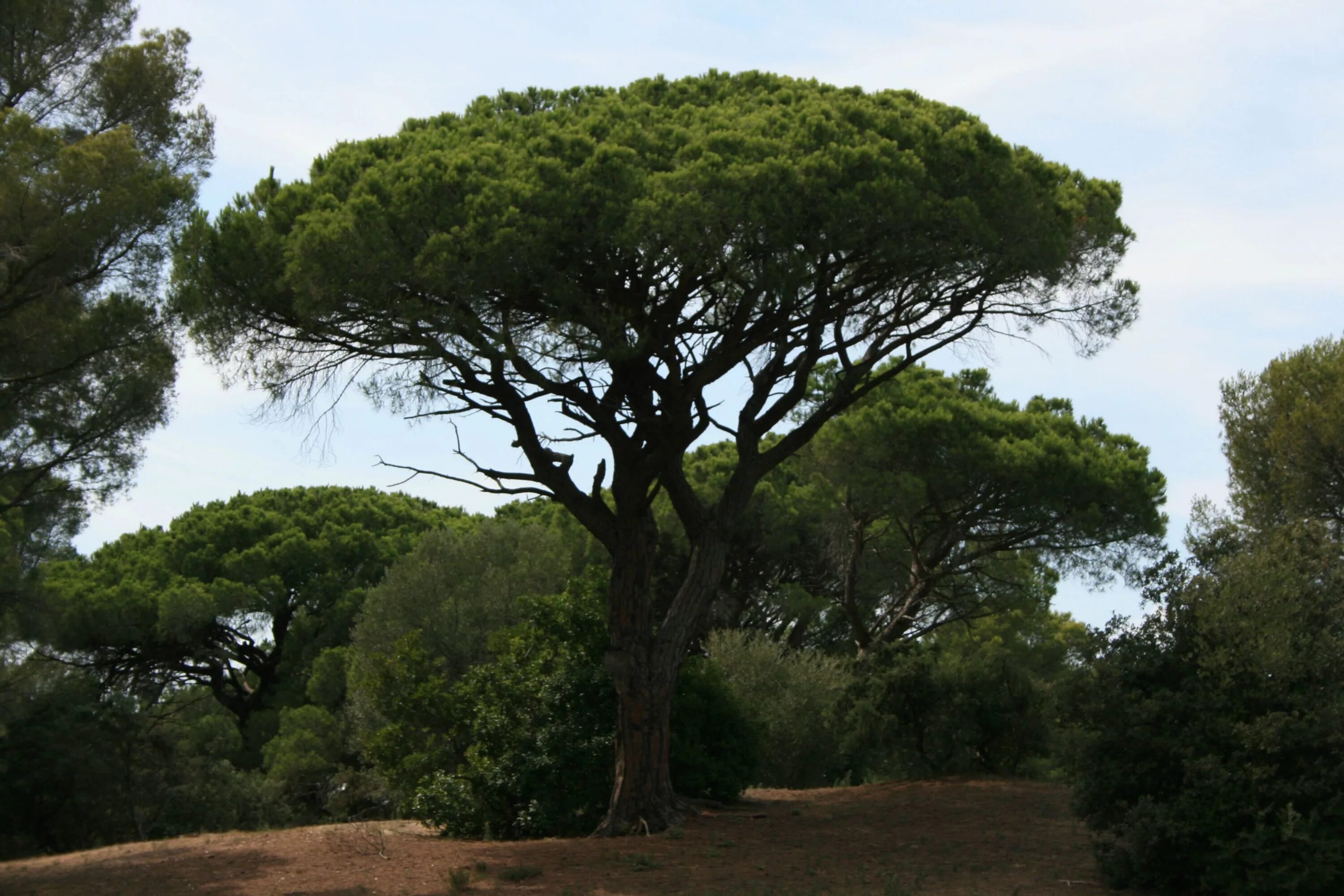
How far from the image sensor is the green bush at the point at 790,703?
1525cm

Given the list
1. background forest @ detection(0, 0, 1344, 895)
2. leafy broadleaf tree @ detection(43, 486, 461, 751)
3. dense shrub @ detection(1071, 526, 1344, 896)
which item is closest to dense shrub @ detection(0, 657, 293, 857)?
background forest @ detection(0, 0, 1344, 895)

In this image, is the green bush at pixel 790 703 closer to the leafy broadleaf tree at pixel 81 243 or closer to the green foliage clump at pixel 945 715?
the green foliage clump at pixel 945 715

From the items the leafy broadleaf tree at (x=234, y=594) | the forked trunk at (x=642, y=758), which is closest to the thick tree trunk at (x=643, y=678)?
the forked trunk at (x=642, y=758)

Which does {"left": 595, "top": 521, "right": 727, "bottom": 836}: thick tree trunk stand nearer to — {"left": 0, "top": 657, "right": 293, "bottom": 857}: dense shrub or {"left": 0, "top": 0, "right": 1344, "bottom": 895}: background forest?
{"left": 0, "top": 0, "right": 1344, "bottom": 895}: background forest

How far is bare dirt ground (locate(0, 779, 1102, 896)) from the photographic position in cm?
875

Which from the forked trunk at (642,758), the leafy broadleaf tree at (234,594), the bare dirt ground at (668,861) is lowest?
the bare dirt ground at (668,861)

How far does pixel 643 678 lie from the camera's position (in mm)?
10977

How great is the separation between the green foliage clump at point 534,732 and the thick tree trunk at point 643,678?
54 cm

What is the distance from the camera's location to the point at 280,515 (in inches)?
1135

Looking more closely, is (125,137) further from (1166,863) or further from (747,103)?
(1166,863)

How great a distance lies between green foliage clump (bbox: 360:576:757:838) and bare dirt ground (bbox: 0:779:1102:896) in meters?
0.44

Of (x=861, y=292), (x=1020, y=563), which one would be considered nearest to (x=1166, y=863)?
(x=861, y=292)

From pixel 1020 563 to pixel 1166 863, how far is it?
12.5m

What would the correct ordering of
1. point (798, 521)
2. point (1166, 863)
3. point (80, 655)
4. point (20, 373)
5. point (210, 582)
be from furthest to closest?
point (210, 582) < point (80, 655) < point (798, 521) < point (20, 373) < point (1166, 863)
